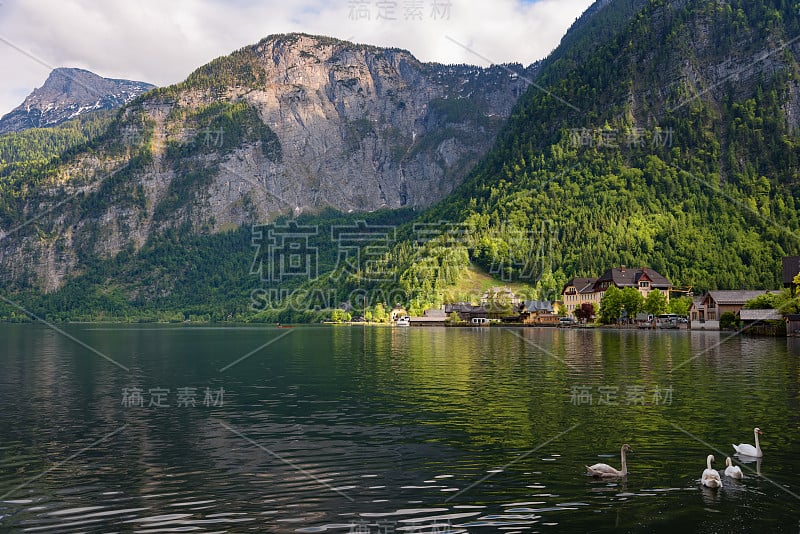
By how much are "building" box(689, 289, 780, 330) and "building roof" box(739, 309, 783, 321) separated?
60.5 ft

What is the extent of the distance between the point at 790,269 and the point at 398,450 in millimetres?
145020

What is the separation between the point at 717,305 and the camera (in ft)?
583

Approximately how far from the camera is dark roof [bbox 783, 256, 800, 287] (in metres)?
154

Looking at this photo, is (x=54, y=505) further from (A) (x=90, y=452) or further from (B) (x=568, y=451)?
(B) (x=568, y=451)

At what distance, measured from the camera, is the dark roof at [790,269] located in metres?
154

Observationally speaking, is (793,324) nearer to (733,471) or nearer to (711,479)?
(733,471)

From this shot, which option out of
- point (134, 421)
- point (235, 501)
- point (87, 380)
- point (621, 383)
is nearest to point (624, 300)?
point (621, 383)

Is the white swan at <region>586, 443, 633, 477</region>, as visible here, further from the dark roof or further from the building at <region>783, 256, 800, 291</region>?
the dark roof

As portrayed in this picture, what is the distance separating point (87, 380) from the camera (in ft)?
233
